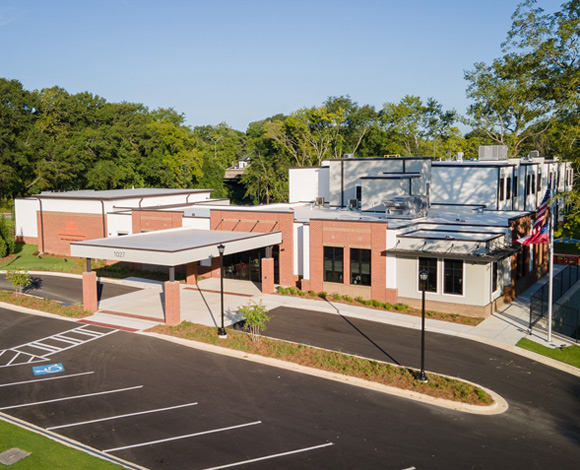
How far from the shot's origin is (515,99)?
1206 inches

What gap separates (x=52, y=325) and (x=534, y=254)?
32.0 meters

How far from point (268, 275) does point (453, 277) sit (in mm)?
11749

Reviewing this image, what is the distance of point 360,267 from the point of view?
3341 centimetres

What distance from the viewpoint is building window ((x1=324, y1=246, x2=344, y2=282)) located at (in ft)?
112

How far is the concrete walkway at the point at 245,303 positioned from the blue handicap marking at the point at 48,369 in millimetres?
5834

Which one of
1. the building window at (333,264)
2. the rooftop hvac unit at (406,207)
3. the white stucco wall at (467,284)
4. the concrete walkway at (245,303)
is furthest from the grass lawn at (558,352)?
the rooftop hvac unit at (406,207)

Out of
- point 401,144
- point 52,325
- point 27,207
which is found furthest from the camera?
point 401,144

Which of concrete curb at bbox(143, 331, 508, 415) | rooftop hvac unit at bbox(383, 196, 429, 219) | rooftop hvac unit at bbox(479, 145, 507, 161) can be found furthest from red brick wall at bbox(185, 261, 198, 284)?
rooftop hvac unit at bbox(479, 145, 507, 161)

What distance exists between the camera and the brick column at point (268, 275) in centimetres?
3559

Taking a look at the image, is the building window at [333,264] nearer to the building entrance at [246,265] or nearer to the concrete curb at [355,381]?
the building entrance at [246,265]

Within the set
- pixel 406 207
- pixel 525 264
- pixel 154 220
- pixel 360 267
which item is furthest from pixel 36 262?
pixel 525 264

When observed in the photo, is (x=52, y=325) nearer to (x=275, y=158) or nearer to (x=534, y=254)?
(x=534, y=254)

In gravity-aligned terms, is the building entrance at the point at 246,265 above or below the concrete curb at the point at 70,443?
above

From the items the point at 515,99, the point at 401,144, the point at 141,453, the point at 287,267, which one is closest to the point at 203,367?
the point at 141,453
